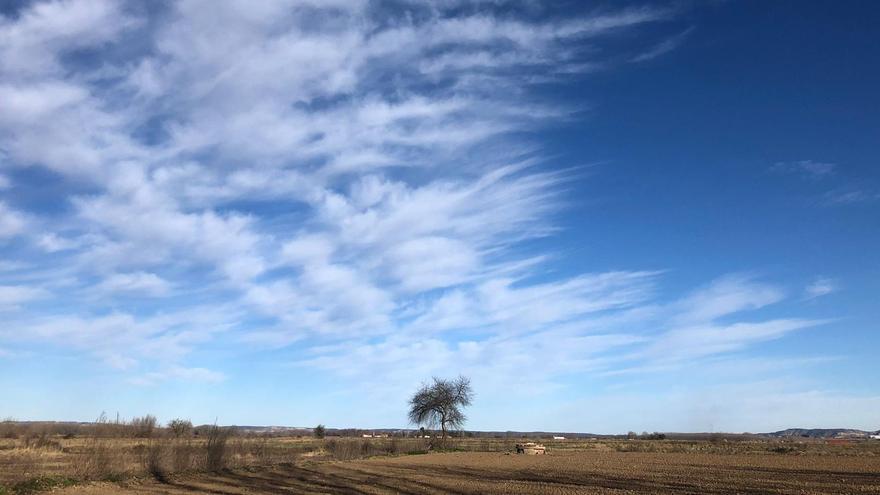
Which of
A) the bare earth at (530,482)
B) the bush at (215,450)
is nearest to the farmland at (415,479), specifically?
the bare earth at (530,482)

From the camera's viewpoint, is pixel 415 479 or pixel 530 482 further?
pixel 415 479

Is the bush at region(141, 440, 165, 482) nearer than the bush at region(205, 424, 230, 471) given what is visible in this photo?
Yes

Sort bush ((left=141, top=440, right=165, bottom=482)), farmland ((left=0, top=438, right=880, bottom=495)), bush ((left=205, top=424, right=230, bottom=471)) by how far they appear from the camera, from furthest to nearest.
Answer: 1. bush ((left=205, top=424, right=230, bottom=471))
2. bush ((left=141, top=440, right=165, bottom=482))
3. farmland ((left=0, top=438, right=880, bottom=495))

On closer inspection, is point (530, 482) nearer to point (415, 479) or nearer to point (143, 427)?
point (415, 479)

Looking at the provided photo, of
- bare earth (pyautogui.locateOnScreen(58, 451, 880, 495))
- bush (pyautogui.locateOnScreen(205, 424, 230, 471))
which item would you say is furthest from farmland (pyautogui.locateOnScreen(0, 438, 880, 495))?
bush (pyautogui.locateOnScreen(205, 424, 230, 471))

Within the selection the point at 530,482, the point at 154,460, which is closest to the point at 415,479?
the point at 530,482

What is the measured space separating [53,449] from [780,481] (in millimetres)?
44947

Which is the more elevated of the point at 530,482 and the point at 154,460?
the point at 154,460

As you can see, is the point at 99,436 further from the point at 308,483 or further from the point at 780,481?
the point at 780,481

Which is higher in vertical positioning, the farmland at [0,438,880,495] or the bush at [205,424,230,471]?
the bush at [205,424,230,471]

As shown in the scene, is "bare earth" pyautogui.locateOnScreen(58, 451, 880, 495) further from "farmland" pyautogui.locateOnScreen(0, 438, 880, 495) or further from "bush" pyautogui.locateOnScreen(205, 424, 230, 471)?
"bush" pyautogui.locateOnScreen(205, 424, 230, 471)

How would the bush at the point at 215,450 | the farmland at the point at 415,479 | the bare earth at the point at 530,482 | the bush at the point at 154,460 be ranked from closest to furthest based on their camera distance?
1. the bare earth at the point at 530,482
2. the farmland at the point at 415,479
3. the bush at the point at 154,460
4. the bush at the point at 215,450

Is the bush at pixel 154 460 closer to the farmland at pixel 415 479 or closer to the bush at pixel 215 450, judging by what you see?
the farmland at pixel 415 479

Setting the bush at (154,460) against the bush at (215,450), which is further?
the bush at (215,450)
